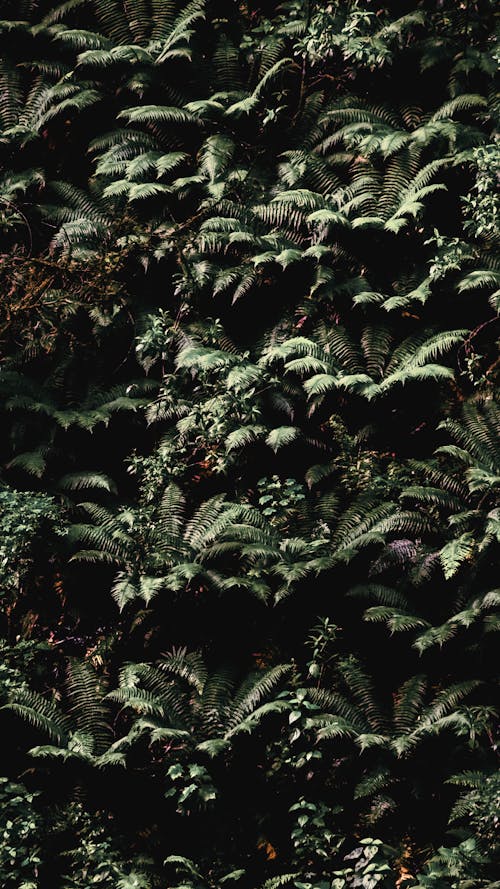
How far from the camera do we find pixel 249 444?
689cm

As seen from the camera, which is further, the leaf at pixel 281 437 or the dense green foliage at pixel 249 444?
the leaf at pixel 281 437

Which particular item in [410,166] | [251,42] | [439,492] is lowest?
[439,492]

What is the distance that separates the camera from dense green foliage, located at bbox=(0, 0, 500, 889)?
17.8 ft

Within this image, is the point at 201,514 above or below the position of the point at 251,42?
below

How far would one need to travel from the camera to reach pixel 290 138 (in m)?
7.61

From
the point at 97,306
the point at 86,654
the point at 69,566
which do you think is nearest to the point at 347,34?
the point at 97,306

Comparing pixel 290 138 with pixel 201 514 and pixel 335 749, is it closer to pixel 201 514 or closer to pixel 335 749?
pixel 201 514

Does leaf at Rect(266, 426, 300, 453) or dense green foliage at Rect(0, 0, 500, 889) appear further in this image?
leaf at Rect(266, 426, 300, 453)

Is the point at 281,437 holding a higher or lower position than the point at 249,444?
lower

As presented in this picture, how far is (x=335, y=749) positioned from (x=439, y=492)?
6.14 ft

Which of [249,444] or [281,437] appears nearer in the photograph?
[281,437]

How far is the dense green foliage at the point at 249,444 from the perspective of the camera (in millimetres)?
5434

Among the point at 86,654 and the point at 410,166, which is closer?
the point at 86,654

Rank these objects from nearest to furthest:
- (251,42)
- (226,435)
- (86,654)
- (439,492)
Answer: (439,492) → (86,654) → (226,435) → (251,42)
